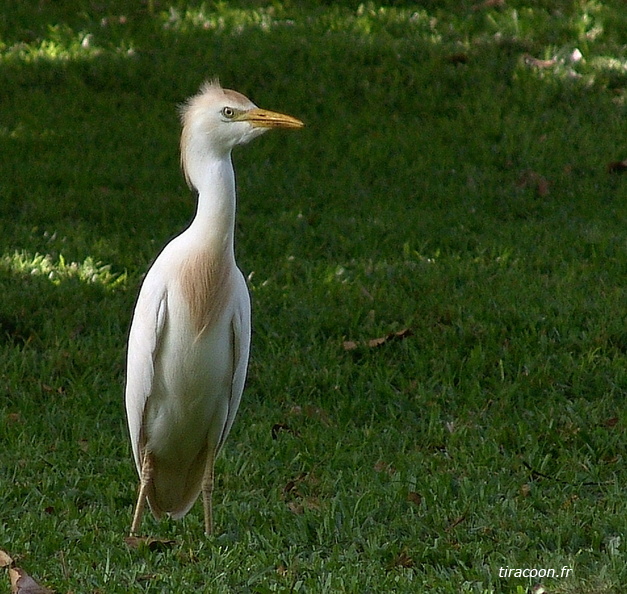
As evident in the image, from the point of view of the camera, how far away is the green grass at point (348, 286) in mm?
4500

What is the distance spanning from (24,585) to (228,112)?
1.87 m

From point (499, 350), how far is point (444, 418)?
0.72m

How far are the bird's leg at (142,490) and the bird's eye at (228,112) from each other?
1.50 meters

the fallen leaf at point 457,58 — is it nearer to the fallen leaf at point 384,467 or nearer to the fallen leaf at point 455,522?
the fallen leaf at point 384,467

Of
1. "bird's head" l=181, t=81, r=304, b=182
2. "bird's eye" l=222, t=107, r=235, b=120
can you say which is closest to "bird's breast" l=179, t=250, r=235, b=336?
"bird's head" l=181, t=81, r=304, b=182

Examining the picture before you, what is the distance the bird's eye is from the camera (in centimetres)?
439

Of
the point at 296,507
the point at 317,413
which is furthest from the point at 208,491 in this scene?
the point at 317,413

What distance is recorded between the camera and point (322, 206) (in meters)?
8.59

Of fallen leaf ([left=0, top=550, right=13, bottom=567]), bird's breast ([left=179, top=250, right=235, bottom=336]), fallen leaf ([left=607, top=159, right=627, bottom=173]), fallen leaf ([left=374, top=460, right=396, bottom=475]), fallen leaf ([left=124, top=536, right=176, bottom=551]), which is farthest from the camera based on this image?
fallen leaf ([left=607, top=159, right=627, bottom=173])

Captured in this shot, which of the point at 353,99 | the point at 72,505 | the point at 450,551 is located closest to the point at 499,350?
the point at 450,551

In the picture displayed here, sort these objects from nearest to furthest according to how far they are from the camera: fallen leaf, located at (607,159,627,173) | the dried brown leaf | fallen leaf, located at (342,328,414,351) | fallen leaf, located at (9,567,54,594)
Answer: fallen leaf, located at (9,567,54,594) < the dried brown leaf < fallen leaf, located at (342,328,414,351) < fallen leaf, located at (607,159,627,173)

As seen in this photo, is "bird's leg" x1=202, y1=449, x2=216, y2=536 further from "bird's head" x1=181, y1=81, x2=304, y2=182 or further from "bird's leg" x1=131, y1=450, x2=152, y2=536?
"bird's head" x1=181, y1=81, x2=304, y2=182

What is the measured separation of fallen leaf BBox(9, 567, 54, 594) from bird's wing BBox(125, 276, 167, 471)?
1.02m

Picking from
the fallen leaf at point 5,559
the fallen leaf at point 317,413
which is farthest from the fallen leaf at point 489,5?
the fallen leaf at point 5,559
